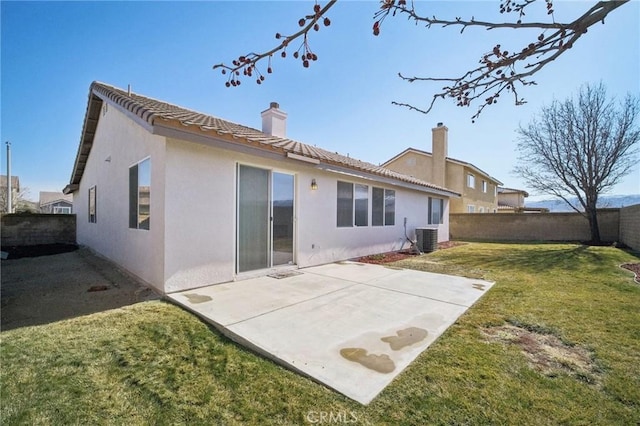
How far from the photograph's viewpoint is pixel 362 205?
994cm

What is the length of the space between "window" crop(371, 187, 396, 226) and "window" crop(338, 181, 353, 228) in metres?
1.33

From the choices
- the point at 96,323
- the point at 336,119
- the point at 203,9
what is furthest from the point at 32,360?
the point at 336,119

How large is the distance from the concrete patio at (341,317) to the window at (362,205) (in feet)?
10.8

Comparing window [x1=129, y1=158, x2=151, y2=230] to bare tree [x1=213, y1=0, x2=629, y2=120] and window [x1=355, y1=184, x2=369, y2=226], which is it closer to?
bare tree [x1=213, y1=0, x2=629, y2=120]

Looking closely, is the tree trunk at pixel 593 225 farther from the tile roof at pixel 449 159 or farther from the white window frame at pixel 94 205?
the white window frame at pixel 94 205

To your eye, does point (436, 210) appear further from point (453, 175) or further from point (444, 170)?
point (453, 175)

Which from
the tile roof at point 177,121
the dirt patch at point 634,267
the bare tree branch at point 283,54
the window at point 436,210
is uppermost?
the tile roof at point 177,121

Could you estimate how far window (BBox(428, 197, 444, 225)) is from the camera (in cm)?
1478

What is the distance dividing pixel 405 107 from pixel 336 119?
9516mm

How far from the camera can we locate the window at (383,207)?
34.4 feet

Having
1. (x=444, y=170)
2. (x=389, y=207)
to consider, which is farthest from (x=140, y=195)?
(x=444, y=170)

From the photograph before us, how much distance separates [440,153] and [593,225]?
400 inches

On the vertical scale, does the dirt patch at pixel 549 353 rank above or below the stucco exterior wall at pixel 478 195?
below

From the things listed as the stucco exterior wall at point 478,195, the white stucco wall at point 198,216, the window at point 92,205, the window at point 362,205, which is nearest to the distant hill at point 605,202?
the stucco exterior wall at point 478,195
